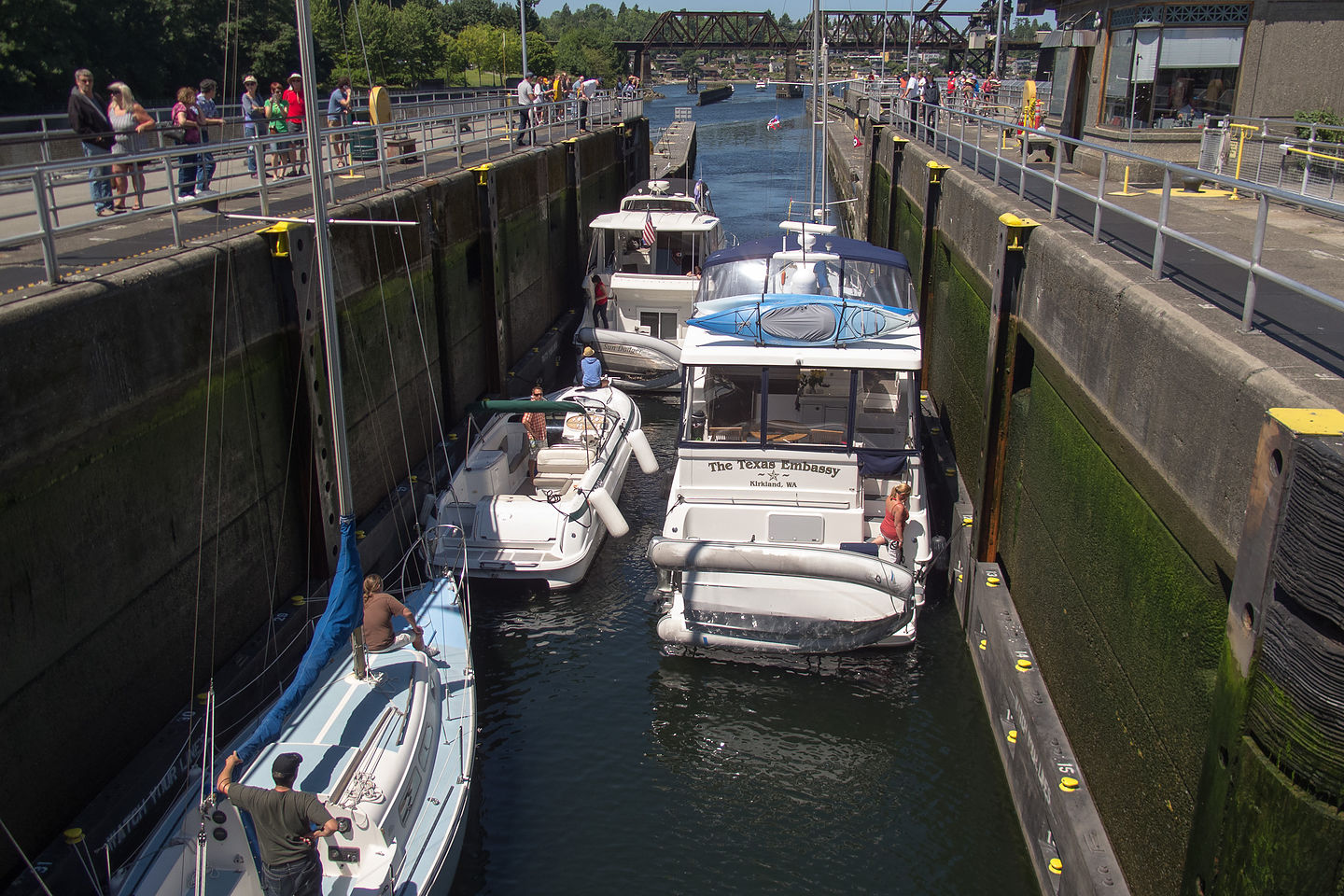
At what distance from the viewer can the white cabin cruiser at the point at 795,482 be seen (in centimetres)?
969

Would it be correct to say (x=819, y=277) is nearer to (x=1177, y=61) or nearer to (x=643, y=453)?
(x=643, y=453)

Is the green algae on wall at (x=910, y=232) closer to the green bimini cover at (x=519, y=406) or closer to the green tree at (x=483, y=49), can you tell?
the green bimini cover at (x=519, y=406)

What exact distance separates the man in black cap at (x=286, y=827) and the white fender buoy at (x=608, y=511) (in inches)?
235

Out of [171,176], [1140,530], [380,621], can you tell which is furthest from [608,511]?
[1140,530]

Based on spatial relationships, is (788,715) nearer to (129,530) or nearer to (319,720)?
(319,720)

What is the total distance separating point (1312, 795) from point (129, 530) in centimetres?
774

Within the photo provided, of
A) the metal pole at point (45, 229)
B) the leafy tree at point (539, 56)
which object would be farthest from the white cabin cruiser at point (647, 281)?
the leafy tree at point (539, 56)

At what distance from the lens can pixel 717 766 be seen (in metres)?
9.52

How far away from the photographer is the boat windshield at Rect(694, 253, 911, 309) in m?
12.9

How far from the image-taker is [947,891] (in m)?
7.94

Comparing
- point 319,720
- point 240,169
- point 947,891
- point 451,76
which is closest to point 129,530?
point 319,720

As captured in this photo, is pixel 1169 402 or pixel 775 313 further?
pixel 775 313

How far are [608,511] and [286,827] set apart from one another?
6377 mm

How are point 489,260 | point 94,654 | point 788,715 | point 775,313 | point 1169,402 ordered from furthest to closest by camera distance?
point 489,260
point 775,313
point 788,715
point 94,654
point 1169,402
